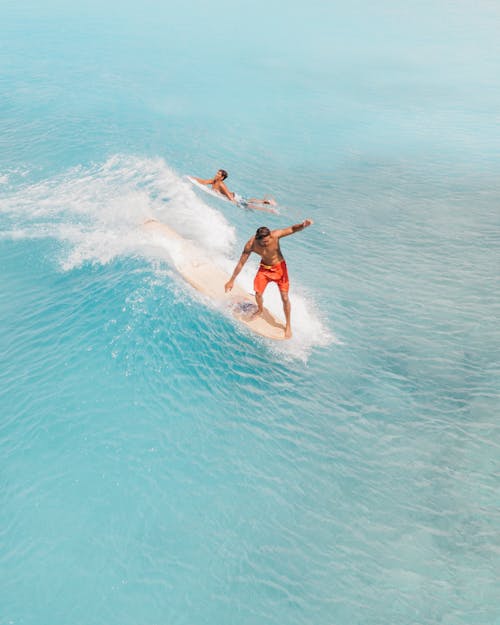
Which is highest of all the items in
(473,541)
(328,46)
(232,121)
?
(328,46)

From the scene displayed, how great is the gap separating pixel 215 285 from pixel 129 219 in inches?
200

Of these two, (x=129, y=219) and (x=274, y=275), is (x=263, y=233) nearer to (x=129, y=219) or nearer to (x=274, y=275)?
(x=274, y=275)

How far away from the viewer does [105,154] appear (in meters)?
20.1

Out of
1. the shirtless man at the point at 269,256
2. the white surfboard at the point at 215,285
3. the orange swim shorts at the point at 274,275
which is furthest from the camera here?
the white surfboard at the point at 215,285

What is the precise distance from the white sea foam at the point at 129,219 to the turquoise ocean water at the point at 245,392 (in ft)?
0.32

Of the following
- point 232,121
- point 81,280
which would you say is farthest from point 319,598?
point 232,121

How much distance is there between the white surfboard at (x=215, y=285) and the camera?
10508 millimetres

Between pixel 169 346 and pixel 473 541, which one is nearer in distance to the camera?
pixel 473 541

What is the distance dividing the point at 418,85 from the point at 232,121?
50.0 feet

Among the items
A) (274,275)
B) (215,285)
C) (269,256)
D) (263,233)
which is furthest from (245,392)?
(215,285)

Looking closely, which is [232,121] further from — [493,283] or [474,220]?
[493,283]

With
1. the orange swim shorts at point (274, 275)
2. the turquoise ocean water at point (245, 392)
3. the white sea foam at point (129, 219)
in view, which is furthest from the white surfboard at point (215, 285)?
the orange swim shorts at point (274, 275)

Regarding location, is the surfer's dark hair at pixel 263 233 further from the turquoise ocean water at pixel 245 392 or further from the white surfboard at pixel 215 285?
the turquoise ocean water at pixel 245 392

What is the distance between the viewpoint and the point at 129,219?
49.0 ft
